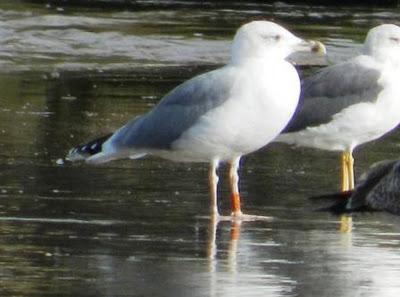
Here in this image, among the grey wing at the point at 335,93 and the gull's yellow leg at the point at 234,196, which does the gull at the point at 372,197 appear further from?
the grey wing at the point at 335,93

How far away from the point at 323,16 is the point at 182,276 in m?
21.1

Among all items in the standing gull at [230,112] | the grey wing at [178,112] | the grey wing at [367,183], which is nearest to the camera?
the standing gull at [230,112]

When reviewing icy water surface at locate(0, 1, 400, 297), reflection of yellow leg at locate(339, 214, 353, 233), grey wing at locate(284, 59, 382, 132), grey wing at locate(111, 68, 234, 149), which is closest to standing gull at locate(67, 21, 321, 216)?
grey wing at locate(111, 68, 234, 149)

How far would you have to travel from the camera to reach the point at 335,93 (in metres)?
11.8

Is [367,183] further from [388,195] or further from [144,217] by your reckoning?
[144,217]

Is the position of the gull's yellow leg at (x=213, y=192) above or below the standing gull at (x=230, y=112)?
below

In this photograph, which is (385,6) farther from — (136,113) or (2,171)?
(2,171)

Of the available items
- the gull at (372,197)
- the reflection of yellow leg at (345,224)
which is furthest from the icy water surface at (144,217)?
the gull at (372,197)

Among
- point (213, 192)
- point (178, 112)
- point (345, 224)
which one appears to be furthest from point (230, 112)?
point (345, 224)

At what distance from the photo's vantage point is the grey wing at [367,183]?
10485 mm

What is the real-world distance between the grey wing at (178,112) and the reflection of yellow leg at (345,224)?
1.11m

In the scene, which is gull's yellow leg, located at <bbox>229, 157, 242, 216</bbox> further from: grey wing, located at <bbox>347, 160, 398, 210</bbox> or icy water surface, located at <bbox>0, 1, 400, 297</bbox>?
grey wing, located at <bbox>347, 160, 398, 210</bbox>

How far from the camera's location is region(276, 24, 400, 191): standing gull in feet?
38.1

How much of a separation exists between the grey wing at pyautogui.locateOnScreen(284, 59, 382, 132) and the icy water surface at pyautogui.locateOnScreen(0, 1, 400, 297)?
474 millimetres
